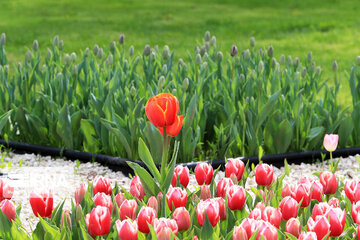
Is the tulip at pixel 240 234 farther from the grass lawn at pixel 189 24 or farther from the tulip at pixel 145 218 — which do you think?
the grass lawn at pixel 189 24

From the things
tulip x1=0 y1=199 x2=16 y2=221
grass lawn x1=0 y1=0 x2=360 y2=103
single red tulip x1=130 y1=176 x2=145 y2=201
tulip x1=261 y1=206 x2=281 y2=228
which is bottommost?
grass lawn x1=0 y1=0 x2=360 y2=103

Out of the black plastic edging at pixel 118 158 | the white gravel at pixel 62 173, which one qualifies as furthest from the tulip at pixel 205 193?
the black plastic edging at pixel 118 158

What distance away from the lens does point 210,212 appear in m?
2.12

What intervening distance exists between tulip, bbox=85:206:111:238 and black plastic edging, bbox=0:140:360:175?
2.29 metres

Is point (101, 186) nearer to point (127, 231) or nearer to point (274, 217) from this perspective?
point (127, 231)

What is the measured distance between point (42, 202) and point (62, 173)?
6.96 feet

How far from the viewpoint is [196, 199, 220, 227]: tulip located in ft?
6.95

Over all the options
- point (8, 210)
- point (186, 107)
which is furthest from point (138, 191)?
point (186, 107)

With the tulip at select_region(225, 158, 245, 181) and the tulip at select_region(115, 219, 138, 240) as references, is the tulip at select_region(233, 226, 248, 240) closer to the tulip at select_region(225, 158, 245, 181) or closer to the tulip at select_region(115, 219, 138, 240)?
the tulip at select_region(115, 219, 138, 240)

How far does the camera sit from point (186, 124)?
13.9 feet

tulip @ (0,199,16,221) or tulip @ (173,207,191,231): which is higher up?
tulip @ (173,207,191,231)

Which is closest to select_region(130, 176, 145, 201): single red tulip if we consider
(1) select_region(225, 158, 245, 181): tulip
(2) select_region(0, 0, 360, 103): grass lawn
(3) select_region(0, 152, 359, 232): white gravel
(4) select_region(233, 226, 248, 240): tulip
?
(1) select_region(225, 158, 245, 181): tulip

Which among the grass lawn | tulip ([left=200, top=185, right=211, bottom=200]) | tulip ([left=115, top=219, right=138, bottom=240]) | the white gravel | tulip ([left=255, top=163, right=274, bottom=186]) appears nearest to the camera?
tulip ([left=115, top=219, right=138, bottom=240])

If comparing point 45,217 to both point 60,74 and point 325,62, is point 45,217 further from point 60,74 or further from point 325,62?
point 325,62
